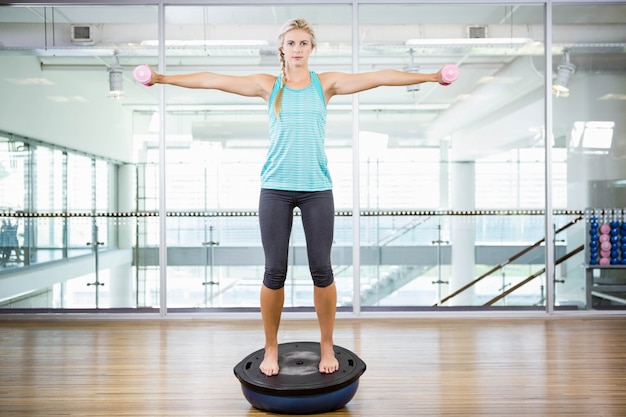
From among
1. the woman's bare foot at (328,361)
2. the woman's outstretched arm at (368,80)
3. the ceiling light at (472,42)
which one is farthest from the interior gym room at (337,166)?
the woman's outstretched arm at (368,80)

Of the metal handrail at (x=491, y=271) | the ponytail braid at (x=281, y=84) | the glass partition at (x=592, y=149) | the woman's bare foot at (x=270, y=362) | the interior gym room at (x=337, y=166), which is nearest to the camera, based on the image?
the woman's bare foot at (x=270, y=362)

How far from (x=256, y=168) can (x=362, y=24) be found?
4.37 feet

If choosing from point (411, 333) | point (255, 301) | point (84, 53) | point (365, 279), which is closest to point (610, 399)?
point (411, 333)

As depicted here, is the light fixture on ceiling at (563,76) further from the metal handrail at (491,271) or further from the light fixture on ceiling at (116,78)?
the light fixture on ceiling at (116,78)

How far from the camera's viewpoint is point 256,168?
13.4 feet

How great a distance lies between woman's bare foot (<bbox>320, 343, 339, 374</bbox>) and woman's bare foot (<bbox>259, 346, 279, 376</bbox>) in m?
0.18

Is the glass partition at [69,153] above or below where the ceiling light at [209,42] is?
below

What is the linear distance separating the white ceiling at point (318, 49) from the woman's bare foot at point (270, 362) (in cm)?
219

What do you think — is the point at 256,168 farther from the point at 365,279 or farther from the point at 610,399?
the point at 610,399

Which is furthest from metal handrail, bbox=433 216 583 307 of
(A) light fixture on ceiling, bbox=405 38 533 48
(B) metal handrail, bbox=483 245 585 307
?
(A) light fixture on ceiling, bbox=405 38 533 48

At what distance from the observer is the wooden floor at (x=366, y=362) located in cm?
207

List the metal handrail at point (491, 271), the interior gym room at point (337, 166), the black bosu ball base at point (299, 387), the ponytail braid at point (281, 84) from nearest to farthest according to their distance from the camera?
the black bosu ball base at point (299, 387)
the ponytail braid at point (281, 84)
the interior gym room at point (337, 166)
the metal handrail at point (491, 271)

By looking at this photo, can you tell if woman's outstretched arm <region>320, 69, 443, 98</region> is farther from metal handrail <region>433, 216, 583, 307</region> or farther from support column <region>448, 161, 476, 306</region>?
metal handrail <region>433, 216, 583, 307</region>

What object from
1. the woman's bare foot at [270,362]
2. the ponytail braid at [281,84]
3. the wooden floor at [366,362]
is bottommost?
the wooden floor at [366,362]
